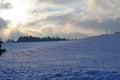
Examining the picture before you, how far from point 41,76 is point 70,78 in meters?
3.69

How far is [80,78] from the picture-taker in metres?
33.6

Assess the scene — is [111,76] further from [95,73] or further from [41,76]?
[41,76]

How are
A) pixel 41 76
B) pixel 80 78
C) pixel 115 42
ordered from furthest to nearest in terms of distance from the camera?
1. pixel 115 42
2. pixel 41 76
3. pixel 80 78

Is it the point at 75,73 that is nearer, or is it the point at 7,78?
the point at 7,78

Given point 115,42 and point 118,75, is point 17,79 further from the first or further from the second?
point 115,42

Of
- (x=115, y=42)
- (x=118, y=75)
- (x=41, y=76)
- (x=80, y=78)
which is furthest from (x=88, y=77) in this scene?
(x=115, y=42)

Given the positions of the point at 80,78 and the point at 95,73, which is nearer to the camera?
the point at 80,78

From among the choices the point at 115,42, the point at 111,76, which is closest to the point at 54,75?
the point at 111,76

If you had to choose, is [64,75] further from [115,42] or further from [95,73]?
[115,42]

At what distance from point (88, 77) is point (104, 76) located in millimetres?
1750

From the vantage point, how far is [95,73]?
37.3 metres

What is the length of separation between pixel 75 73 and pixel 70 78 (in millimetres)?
3232

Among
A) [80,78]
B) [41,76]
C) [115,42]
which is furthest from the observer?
[115,42]

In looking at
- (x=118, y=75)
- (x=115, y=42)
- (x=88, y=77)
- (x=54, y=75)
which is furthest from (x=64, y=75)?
(x=115, y=42)
